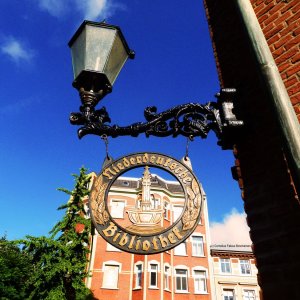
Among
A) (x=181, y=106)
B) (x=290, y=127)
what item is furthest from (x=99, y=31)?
(x=290, y=127)

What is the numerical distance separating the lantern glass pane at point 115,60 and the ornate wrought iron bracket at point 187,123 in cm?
50

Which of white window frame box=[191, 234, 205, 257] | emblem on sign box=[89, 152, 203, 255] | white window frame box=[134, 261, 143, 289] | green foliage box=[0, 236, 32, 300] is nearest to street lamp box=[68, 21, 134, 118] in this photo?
emblem on sign box=[89, 152, 203, 255]

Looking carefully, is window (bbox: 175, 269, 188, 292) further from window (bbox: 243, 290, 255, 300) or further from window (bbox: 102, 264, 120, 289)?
window (bbox: 243, 290, 255, 300)

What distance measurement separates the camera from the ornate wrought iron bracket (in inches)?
111

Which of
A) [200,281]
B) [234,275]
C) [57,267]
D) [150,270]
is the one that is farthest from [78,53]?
[234,275]

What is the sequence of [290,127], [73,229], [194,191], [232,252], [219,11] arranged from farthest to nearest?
[232,252] < [73,229] < [219,11] < [194,191] < [290,127]

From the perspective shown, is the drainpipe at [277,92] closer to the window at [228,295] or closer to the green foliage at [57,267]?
the green foliage at [57,267]

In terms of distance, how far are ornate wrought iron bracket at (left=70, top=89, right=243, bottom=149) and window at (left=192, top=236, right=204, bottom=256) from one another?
2751 cm

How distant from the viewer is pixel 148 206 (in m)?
2.82

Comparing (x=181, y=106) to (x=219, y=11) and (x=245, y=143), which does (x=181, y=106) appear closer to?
(x=245, y=143)

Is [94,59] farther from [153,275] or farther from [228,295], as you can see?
[228,295]

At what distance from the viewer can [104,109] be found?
3156mm

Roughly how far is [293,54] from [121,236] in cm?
232

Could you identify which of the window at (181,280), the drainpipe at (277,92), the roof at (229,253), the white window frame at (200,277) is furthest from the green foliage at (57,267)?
the roof at (229,253)
